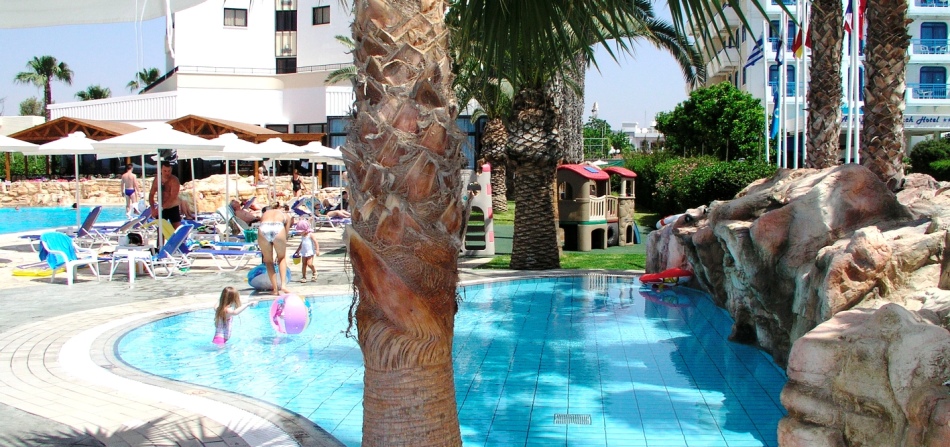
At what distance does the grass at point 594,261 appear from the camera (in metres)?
15.6

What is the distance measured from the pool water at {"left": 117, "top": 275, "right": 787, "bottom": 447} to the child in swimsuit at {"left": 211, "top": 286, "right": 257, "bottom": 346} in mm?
156

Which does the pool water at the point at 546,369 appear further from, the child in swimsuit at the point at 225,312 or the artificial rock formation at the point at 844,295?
the artificial rock formation at the point at 844,295

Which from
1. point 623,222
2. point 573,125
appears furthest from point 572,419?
point 573,125

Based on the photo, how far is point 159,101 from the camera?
42688 millimetres

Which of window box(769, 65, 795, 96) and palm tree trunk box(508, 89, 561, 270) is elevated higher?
window box(769, 65, 795, 96)

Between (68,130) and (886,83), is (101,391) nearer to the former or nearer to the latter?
(886,83)

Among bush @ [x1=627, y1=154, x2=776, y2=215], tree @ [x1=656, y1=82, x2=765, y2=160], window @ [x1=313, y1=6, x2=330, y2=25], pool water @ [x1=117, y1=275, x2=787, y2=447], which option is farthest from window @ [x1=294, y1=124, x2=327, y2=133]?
pool water @ [x1=117, y1=275, x2=787, y2=447]

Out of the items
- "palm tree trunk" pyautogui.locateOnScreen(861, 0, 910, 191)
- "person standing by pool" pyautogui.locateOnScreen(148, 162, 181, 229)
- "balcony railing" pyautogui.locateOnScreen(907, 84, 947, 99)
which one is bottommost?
"person standing by pool" pyautogui.locateOnScreen(148, 162, 181, 229)

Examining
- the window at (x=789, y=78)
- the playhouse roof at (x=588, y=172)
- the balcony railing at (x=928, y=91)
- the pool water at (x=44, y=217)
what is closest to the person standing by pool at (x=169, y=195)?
the playhouse roof at (x=588, y=172)

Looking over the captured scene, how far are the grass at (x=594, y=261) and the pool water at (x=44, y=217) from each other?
545 inches

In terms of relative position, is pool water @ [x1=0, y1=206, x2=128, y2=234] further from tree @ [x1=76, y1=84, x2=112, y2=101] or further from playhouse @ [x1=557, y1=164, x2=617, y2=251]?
tree @ [x1=76, y1=84, x2=112, y2=101]

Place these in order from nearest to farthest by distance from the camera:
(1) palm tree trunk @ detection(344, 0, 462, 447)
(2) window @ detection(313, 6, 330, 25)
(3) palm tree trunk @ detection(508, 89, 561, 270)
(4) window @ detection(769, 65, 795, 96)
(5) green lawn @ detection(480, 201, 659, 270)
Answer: (1) palm tree trunk @ detection(344, 0, 462, 447), (3) palm tree trunk @ detection(508, 89, 561, 270), (5) green lawn @ detection(480, 201, 659, 270), (2) window @ detection(313, 6, 330, 25), (4) window @ detection(769, 65, 795, 96)

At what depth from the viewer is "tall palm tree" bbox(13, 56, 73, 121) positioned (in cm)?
7388

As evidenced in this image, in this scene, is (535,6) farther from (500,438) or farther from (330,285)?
(330,285)
